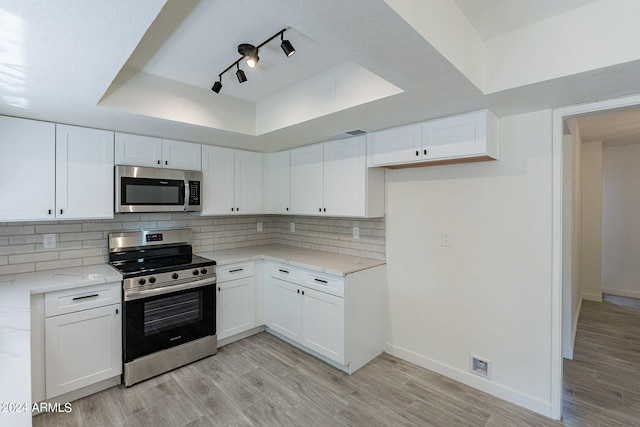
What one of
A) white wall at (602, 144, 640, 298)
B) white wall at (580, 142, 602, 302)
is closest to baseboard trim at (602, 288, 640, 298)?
white wall at (602, 144, 640, 298)

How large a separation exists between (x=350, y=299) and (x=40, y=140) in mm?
2817

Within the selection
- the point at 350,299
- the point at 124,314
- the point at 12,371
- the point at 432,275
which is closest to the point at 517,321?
the point at 432,275

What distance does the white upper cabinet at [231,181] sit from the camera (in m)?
3.37

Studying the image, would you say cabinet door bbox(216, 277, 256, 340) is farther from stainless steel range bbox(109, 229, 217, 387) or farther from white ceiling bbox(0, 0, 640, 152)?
white ceiling bbox(0, 0, 640, 152)

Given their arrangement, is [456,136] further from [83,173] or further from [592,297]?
[592,297]

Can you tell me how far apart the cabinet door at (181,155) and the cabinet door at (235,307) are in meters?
1.28

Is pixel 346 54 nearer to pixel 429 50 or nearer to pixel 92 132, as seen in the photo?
pixel 429 50

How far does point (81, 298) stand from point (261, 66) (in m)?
2.23

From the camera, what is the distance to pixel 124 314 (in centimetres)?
250

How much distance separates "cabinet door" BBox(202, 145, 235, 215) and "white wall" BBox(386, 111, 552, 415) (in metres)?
1.81

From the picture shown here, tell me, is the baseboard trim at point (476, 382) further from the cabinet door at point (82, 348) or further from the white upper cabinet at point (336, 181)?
the cabinet door at point (82, 348)

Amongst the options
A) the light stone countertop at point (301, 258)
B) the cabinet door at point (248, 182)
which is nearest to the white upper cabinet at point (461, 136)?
the light stone countertop at point (301, 258)

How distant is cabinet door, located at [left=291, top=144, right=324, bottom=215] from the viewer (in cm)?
333

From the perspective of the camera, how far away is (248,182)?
12.3 ft
